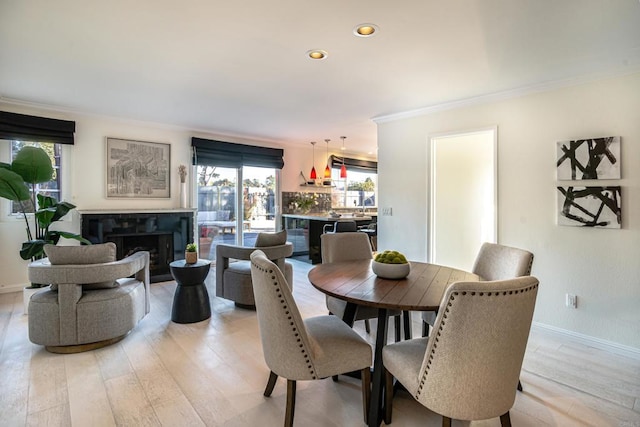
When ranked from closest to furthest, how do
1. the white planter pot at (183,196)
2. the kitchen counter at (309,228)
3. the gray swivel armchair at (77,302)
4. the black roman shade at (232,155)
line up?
1. the gray swivel armchair at (77,302)
2. the white planter pot at (183,196)
3. the black roman shade at (232,155)
4. the kitchen counter at (309,228)

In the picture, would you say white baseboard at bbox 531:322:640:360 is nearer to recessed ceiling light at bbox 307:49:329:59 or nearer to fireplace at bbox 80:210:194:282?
recessed ceiling light at bbox 307:49:329:59

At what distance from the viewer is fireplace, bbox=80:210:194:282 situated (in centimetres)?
464

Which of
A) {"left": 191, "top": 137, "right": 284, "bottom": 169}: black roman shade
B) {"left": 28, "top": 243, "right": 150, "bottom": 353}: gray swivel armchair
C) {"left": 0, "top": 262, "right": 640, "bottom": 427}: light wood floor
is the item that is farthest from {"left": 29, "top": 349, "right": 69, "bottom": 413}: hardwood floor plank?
{"left": 191, "top": 137, "right": 284, "bottom": 169}: black roman shade

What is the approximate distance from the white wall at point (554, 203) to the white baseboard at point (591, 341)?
0.11 feet

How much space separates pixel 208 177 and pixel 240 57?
353cm

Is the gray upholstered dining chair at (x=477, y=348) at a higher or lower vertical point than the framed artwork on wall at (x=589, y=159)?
lower

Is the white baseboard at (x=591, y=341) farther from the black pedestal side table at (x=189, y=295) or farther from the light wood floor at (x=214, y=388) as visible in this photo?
the black pedestal side table at (x=189, y=295)

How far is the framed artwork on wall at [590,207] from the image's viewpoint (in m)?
2.88

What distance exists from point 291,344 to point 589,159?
3125 millimetres

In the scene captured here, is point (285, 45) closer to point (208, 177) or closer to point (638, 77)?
point (638, 77)

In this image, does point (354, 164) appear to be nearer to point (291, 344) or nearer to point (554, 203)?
point (554, 203)

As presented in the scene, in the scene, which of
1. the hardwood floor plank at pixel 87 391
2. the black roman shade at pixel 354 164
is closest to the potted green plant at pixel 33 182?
the hardwood floor plank at pixel 87 391

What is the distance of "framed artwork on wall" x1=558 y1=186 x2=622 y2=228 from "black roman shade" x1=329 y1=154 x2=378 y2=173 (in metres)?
5.06

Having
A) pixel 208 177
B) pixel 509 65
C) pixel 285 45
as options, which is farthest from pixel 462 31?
pixel 208 177
